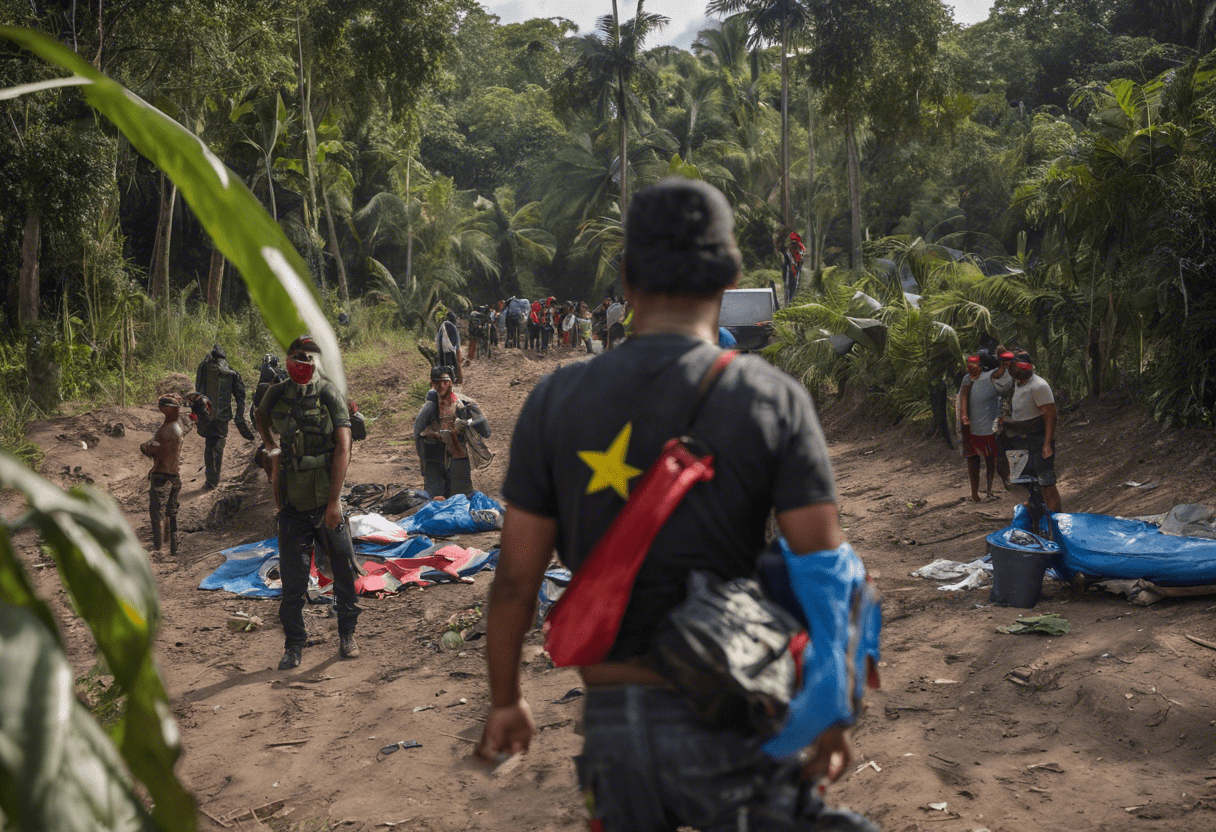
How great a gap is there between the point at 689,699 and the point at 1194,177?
10170mm

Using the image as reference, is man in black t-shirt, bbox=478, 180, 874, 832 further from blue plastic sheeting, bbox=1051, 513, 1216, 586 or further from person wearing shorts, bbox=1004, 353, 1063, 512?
person wearing shorts, bbox=1004, 353, 1063, 512

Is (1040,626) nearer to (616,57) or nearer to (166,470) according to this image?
(166,470)

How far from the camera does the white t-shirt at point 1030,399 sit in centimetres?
876

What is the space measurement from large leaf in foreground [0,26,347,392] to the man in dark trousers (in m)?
11.5

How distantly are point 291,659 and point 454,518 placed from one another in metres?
3.46

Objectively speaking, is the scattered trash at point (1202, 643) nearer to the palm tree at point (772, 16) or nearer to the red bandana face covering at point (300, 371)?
the red bandana face covering at point (300, 371)

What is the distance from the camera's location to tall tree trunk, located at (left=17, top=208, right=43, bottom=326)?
1462cm

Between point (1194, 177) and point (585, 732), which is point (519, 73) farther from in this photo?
point (585, 732)

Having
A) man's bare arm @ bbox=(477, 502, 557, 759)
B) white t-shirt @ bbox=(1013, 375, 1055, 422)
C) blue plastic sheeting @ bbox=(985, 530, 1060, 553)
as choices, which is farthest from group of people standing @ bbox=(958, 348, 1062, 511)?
man's bare arm @ bbox=(477, 502, 557, 759)

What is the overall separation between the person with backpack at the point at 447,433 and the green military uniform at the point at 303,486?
11.4 feet

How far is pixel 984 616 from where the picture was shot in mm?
6926

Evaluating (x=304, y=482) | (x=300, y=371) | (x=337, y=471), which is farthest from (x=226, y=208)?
(x=300, y=371)

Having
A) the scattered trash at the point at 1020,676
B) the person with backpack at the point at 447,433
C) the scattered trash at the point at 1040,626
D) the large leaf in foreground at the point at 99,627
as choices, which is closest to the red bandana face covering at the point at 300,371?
the person with backpack at the point at 447,433

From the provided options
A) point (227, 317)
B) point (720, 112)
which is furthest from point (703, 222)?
point (720, 112)
